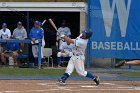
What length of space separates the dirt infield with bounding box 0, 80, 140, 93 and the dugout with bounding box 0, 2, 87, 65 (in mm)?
6407

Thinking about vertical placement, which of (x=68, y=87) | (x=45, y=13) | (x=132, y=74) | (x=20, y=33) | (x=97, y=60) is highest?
(x=45, y=13)

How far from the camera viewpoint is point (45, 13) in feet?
79.2

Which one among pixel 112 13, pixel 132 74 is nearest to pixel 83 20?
pixel 112 13

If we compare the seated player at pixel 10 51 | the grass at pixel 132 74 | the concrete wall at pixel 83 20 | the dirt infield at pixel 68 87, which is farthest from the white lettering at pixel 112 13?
the dirt infield at pixel 68 87

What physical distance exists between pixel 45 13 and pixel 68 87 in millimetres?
10525

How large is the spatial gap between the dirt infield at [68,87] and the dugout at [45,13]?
6407mm

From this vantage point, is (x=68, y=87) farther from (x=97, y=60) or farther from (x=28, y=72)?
(x=97, y=60)

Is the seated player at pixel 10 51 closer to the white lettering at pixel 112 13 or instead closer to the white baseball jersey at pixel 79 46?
the white lettering at pixel 112 13

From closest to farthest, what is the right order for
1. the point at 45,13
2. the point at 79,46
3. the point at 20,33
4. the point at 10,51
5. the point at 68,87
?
the point at 68,87 → the point at 79,46 → the point at 10,51 → the point at 20,33 → the point at 45,13

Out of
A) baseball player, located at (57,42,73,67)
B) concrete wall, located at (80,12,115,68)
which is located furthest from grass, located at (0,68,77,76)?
concrete wall, located at (80,12,115,68)

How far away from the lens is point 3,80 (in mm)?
15953

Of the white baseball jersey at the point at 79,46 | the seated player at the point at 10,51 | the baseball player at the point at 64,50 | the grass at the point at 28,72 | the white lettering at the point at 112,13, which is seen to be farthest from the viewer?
the white lettering at the point at 112,13

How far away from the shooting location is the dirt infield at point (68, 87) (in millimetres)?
13203

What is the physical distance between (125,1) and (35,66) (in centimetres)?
494
